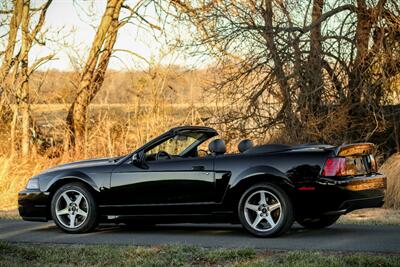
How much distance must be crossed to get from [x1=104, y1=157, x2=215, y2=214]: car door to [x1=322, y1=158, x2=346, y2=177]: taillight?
1.39m

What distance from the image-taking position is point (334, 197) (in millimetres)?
8883

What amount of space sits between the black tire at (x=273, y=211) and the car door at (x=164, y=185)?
44 centimetres

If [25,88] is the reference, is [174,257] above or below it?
below

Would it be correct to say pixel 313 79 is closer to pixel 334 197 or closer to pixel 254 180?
pixel 254 180

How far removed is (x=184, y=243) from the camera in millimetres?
8797

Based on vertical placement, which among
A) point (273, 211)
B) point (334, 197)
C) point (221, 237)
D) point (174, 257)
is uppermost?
point (334, 197)

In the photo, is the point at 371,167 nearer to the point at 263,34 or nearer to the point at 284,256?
the point at 284,256

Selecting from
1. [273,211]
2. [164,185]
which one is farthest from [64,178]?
[273,211]

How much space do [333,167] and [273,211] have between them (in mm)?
864

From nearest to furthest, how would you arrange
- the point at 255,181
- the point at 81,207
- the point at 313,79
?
the point at 255,181 < the point at 81,207 < the point at 313,79

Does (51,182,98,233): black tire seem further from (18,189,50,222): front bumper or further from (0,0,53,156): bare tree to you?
(0,0,53,156): bare tree

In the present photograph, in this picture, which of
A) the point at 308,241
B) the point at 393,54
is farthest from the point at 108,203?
the point at 393,54

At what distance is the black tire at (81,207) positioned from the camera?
10070mm

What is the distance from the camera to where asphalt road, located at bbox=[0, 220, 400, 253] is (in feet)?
27.7
